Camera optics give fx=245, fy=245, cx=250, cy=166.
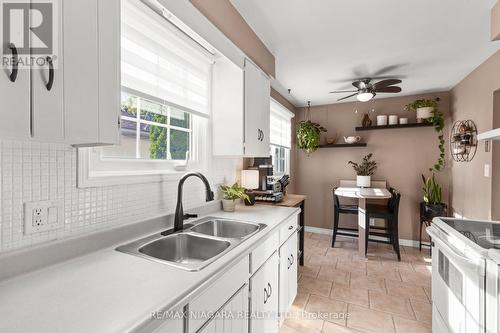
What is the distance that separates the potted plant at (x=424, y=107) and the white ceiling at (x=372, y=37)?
374 mm

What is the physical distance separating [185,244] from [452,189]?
415cm

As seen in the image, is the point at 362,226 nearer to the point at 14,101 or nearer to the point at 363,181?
the point at 363,181

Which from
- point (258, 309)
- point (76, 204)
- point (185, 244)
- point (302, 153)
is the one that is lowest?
point (258, 309)

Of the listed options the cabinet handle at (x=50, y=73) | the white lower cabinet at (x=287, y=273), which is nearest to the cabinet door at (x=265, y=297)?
the white lower cabinet at (x=287, y=273)

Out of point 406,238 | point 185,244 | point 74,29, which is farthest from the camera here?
point 406,238

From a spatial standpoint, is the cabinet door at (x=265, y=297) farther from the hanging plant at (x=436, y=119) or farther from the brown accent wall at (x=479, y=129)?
the hanging plant at (x=436, y=119)

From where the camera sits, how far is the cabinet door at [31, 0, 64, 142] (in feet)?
2.31

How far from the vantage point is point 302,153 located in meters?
4.78

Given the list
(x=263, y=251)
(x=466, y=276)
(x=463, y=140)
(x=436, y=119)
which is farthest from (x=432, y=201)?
(x=263, y=251)

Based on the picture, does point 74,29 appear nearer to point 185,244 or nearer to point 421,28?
point 185,244

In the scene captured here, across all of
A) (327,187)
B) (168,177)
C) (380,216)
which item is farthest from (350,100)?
(168,177)

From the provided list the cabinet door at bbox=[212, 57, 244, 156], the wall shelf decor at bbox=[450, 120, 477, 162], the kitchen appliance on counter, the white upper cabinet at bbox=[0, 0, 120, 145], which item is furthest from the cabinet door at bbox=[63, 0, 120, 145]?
the wall shelf decor at bbox=[450, 120, 477, 162]

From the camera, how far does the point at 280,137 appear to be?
4.05 metres

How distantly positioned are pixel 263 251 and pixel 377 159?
3541 millimetres
